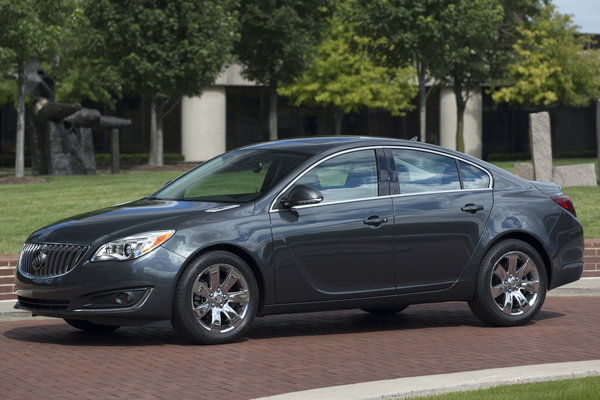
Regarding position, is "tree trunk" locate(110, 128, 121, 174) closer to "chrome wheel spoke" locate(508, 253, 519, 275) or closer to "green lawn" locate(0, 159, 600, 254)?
"green lawn" locate(0, 159, 600, 254)

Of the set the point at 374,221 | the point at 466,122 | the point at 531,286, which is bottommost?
the point at 531,286

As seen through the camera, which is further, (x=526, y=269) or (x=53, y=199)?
(x=53, y=199)

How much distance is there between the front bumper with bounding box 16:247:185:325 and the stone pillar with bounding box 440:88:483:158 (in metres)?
56.2

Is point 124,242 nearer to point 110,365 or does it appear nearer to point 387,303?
point 110,365

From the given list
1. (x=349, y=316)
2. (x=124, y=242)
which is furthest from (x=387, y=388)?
(x=349, y=316)

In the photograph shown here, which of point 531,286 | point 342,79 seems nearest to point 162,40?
point 342,79

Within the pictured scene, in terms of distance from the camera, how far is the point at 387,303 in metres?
8.93

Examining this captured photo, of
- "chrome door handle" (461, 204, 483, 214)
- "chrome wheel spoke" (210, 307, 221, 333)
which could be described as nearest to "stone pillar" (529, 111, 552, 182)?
"chrome door handle" (461, 204, 483, 214)

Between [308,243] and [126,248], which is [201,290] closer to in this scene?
[126,248]

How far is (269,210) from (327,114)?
52.5 meters

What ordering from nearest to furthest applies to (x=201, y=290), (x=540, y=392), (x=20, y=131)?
(x=540, y=392) → (x=201, y=290) → (x=20, y=131)

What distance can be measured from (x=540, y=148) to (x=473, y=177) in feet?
52.8

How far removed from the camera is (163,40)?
37.1m

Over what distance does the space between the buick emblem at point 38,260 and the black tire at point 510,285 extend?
368 centimetres
